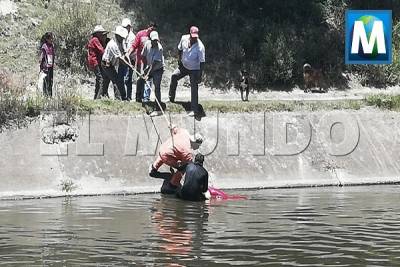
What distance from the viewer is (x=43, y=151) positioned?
→ 680 inches

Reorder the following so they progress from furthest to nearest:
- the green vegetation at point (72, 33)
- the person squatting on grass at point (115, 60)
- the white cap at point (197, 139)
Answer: the green vegetation at point (72, 33) → the person squatting on grass at point (115, 60) → the white cap at point (197, 139)

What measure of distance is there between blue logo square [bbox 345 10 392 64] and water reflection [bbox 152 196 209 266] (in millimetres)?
13054

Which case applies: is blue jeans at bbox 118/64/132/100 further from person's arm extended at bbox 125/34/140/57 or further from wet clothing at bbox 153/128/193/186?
wet clothing at bbox 153/128/193/186

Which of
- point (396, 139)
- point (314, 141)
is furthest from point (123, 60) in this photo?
point (396, 139)

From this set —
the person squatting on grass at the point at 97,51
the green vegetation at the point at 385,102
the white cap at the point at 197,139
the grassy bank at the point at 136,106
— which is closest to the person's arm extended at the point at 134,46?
the person squatting on grass at the point at 97,51

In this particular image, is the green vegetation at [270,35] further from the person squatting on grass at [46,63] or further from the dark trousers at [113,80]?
the person squatting on grass at [46,63]

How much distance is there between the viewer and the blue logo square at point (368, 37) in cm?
2688

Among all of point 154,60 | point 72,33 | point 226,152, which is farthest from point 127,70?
point 72,33

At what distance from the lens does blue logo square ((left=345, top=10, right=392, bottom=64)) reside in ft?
88.2

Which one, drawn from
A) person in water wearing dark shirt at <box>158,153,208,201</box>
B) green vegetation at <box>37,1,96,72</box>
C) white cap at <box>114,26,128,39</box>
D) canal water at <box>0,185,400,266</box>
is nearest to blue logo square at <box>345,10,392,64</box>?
green vegetation at <box>37,1,96,72</box>

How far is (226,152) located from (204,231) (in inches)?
251

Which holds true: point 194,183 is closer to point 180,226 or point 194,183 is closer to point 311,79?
point 180,226

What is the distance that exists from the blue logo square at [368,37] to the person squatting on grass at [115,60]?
1007 centimetres

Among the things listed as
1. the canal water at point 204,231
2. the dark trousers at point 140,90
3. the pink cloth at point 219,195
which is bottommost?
the canal water at point 204,231
